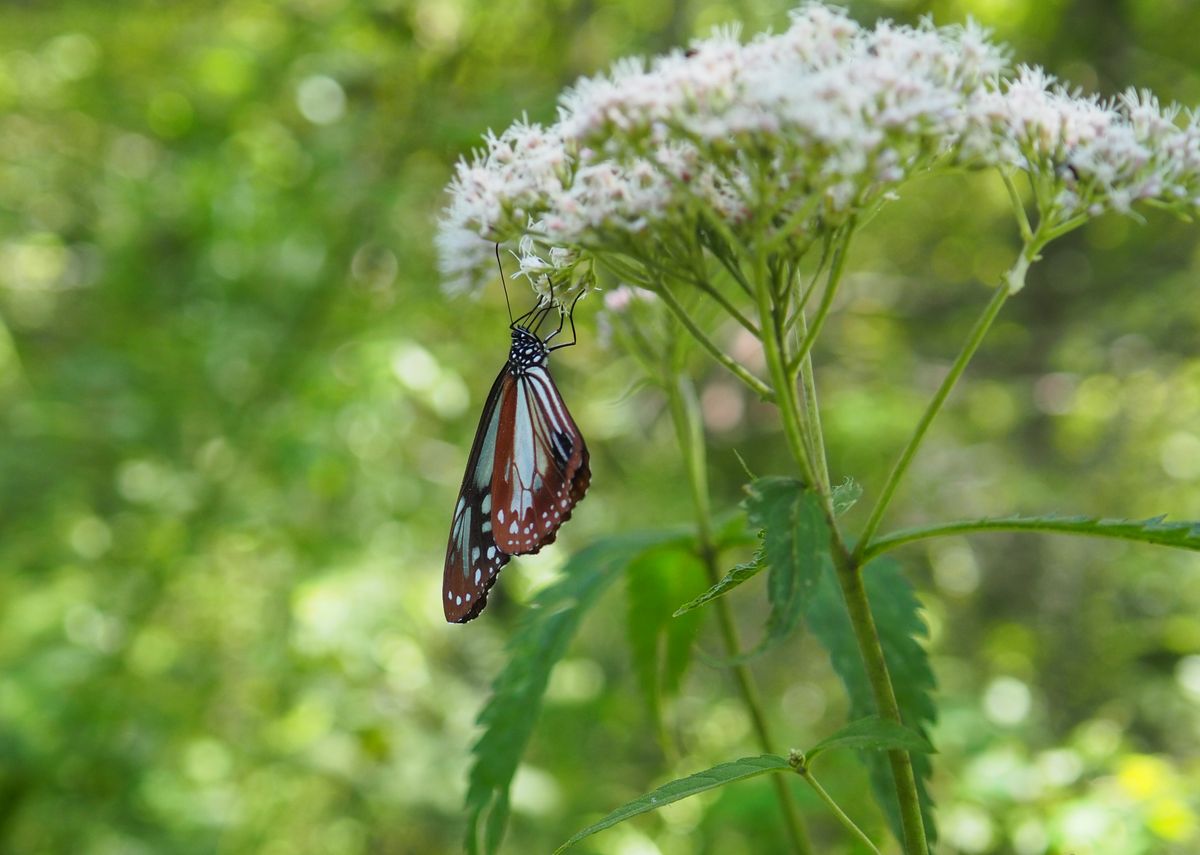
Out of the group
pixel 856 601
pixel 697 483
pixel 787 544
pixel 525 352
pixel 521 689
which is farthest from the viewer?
pixel 525 352

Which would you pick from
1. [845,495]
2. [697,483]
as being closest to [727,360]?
[845,495]

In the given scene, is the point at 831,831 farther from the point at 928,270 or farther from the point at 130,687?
the point at 928,270

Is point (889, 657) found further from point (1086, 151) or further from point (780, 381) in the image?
point (1086, 151)

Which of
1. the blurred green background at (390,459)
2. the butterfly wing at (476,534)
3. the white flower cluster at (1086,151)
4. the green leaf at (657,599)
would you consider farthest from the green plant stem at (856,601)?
the blurred green background at (390,459)

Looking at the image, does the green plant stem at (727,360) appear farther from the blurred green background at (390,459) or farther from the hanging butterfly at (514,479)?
the blurred green background at (390,459)

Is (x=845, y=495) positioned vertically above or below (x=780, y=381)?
below
